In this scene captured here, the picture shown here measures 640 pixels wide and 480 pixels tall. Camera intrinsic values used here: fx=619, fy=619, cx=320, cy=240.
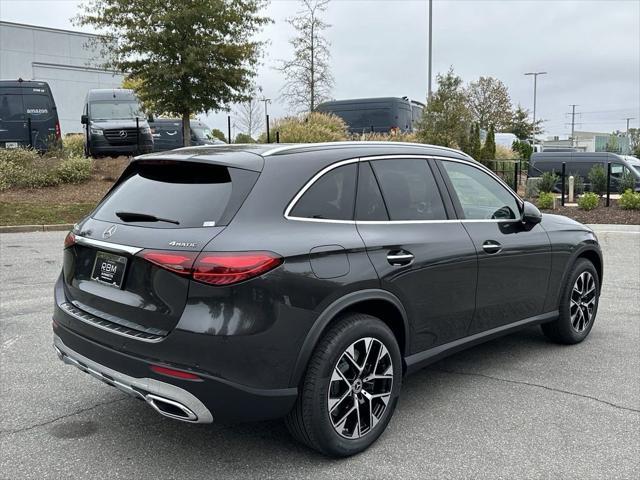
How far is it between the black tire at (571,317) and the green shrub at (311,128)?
1442 centimetres

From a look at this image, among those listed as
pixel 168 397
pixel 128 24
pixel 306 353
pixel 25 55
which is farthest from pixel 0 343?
pixel 25 55

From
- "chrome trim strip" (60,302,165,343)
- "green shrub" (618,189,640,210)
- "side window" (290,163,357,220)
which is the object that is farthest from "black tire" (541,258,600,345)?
"green shrub" (618,189,640,210)

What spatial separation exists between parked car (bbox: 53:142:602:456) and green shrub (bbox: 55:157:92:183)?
13.6 meters

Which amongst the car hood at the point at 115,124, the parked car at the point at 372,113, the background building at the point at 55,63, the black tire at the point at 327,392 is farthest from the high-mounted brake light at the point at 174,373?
the background building at the point at 55,63

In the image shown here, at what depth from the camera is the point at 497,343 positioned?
5367 millimetres

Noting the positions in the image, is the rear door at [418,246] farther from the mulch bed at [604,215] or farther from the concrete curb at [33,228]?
the mulch bed at [604,215]

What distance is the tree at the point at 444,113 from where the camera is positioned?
2003 cm

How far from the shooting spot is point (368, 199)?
357 cm

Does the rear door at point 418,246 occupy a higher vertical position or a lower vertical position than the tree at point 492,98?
lower

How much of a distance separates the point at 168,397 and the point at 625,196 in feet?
51.6

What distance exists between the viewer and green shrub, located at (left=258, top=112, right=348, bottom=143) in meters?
19.9

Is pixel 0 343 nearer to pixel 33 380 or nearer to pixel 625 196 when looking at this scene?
pixel 33 380

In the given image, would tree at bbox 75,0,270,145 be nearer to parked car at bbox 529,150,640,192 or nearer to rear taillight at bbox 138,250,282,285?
parked car at bbox 529,150,640,192

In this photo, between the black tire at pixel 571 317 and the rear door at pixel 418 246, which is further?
the black tire at pixel 571 317
